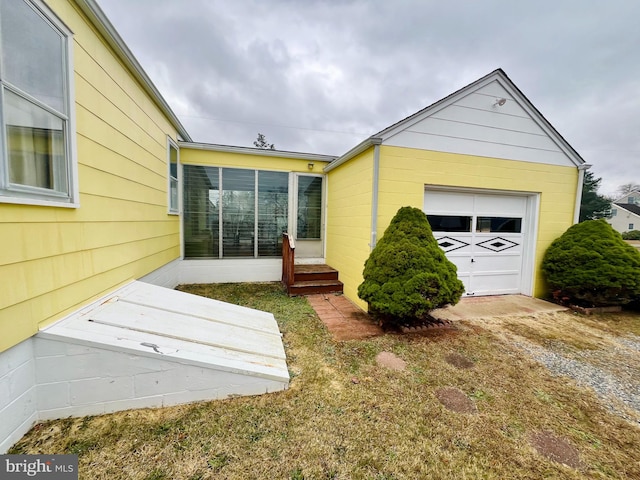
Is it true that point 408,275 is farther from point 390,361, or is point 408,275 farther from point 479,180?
point 479,180

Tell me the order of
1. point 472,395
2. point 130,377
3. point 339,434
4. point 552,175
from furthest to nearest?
1. point 552,175
2. point 472,395
3. point 130,377
4. point 339,434

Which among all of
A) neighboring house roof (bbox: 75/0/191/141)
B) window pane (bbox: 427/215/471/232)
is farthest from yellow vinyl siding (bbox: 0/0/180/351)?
window pane (bbox: 427/215/471/232)

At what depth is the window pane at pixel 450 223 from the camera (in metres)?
5.02

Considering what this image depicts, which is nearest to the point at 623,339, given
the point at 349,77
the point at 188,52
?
the point at 349,77

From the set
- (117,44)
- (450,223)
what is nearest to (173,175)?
(117,44)

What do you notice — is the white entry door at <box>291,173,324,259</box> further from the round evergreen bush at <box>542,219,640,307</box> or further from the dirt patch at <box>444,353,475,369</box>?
the round evergreen bush at <box>542,219,640,307</box>

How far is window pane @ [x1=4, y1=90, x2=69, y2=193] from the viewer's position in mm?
1721

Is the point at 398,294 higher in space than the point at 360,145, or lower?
lower

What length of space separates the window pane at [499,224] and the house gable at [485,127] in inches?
49.9

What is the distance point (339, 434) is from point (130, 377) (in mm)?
1735

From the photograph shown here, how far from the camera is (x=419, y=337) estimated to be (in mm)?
3631

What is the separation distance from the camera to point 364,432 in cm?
192

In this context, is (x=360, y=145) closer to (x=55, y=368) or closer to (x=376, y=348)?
(x=376, y=348)

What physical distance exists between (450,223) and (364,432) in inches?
172
